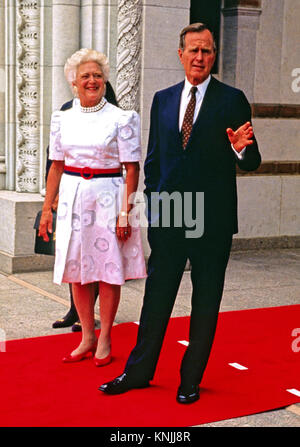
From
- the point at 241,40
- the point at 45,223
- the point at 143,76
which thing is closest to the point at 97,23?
the point at 143,76

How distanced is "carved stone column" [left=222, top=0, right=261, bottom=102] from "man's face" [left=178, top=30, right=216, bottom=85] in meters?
4.87

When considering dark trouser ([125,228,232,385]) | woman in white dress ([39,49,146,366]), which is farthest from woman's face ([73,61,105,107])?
dark trouser ([125,228,232,385])

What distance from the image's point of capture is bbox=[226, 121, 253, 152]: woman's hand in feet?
13.5

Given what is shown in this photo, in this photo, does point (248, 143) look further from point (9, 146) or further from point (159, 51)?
point (9, 146)

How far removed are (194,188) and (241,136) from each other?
43 centimetres

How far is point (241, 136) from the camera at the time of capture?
13.6ft

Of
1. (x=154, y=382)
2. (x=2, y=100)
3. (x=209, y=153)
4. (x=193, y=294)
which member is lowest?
(x=154, y=382)

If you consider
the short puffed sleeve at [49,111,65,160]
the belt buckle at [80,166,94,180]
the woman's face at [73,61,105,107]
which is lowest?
the belt buckle at [80,166,94,180]

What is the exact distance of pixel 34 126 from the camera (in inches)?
334

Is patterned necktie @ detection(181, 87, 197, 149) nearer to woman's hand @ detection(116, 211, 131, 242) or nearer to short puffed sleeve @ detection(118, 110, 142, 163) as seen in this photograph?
short puffed sleeve @ detection(118, 110, 142, 163)

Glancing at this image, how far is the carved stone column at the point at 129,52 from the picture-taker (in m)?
7.81

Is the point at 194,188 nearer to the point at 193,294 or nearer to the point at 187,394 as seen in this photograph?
the point at 193,294

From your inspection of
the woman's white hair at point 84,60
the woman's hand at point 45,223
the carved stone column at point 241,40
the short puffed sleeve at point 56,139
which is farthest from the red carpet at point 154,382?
the carved stone column at point 241,40

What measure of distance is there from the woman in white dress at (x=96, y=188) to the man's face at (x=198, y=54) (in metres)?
0.76
